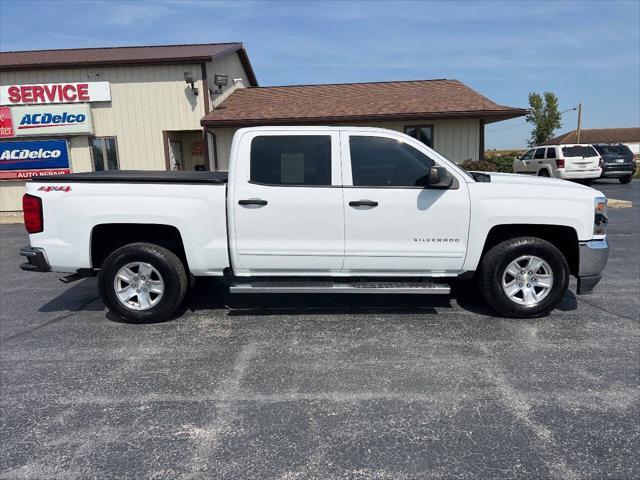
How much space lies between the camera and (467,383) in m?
3.53

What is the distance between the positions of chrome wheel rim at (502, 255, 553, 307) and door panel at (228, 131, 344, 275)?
1.77 m

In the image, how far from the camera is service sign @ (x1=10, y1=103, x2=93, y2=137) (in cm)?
1441

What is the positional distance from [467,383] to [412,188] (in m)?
1.97

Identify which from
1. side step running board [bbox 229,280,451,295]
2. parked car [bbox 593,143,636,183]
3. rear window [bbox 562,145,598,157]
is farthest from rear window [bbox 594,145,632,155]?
side step running board [bbox 229,280,451,295]

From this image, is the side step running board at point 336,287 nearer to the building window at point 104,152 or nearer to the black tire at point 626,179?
the building window at point 104,152

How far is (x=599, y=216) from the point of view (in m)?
4.75

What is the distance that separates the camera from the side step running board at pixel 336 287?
4602mm

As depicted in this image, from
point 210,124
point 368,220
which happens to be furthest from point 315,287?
point 210,124

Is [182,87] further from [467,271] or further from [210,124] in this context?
[467,271]

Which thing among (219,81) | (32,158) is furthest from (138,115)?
(32,158)

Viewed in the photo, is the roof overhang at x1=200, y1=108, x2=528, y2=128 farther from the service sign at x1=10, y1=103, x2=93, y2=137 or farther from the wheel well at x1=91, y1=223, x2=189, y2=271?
the wheel well at x1=91, y1=223, x2=189, y2=271

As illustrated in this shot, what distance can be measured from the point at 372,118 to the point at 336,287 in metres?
10.9

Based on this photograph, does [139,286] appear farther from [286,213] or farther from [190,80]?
[190,80]

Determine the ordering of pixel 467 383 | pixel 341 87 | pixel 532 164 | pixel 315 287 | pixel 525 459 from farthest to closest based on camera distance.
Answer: pixel 532 164 < pixel 341 87 < pixel 315 287 < pixel 467 383 < pixel 525 459
